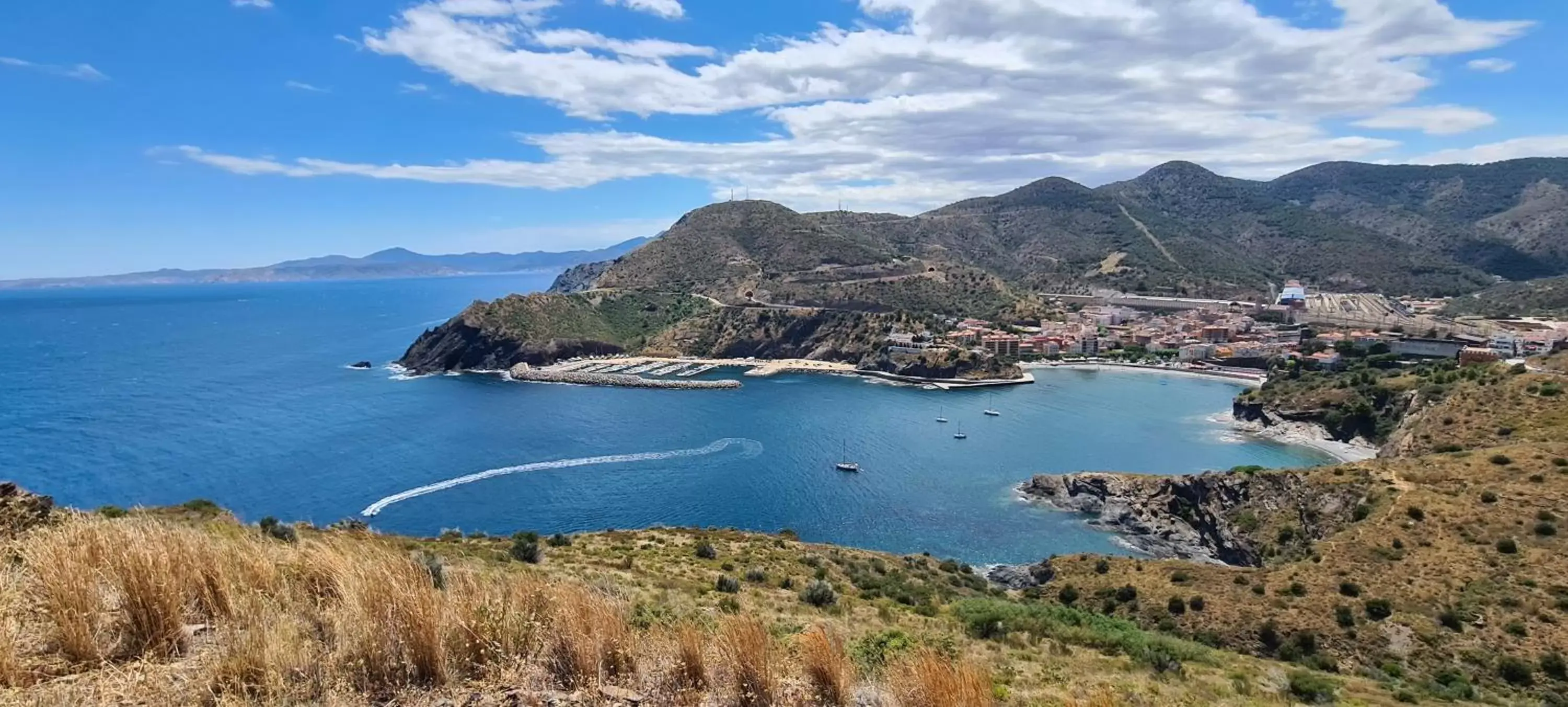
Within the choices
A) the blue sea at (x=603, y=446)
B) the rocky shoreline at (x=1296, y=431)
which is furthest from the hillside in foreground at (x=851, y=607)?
the rocky shoreline at (x=1296, y=431)

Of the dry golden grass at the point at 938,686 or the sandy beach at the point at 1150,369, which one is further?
the sandy beach at the point at 1150,369

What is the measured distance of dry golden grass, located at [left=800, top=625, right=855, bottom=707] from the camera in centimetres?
434

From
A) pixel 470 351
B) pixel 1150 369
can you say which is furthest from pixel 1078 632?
pixel 470 351

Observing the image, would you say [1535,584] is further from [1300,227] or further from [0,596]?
[1300,227]

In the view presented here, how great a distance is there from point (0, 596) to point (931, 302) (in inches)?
4200

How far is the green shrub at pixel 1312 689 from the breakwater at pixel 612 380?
6291 centimetres

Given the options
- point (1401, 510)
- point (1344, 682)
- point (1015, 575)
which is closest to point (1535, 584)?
point (1401, 510)

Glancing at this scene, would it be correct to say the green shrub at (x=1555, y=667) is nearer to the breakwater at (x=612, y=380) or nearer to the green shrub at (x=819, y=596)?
the green shrub at (x=819, y=596)

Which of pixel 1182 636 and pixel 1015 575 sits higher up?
pixel 1182 636

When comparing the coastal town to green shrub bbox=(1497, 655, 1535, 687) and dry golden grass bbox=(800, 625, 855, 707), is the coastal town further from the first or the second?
dry golden grass bbox=(800, 625, 855, 707)

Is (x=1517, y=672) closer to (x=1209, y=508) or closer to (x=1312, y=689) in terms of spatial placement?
(x=1312, y=689)

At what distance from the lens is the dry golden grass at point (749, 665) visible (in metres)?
4.18

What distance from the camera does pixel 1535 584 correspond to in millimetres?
17703

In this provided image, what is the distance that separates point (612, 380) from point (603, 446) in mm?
26238
